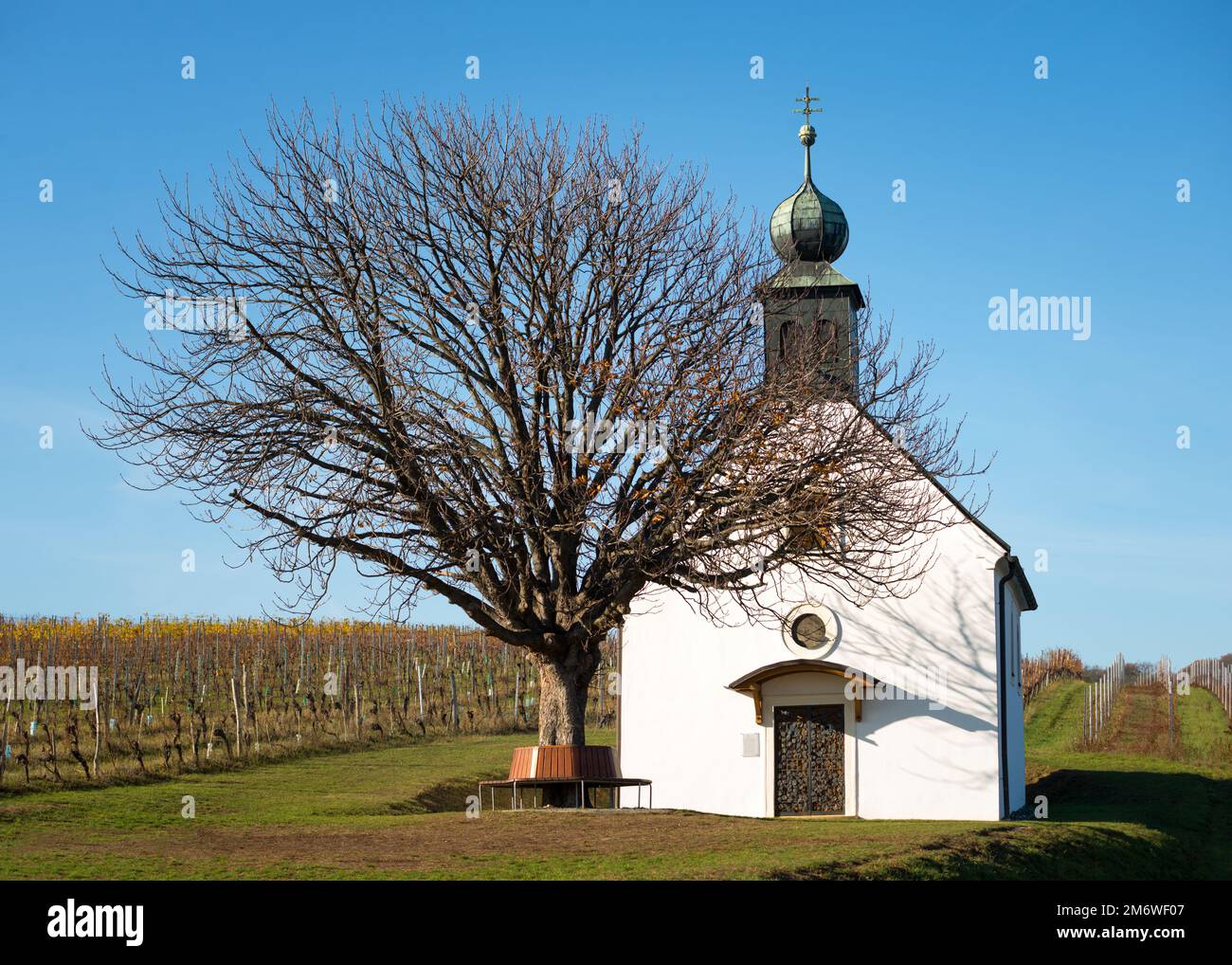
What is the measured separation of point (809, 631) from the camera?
80.3 feet

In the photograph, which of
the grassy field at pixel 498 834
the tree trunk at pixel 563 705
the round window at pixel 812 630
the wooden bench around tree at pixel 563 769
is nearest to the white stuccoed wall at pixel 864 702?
the round window at pixel 812 630

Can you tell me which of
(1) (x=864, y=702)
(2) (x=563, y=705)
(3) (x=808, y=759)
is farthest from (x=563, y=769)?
(1) (x=864, y=702)

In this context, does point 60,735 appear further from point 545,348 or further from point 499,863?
point 499,863

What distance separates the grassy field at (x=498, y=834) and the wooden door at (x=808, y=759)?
9.81ft

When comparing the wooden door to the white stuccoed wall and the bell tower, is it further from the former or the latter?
the bell tower

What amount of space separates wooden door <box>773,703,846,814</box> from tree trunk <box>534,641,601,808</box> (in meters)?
5.85

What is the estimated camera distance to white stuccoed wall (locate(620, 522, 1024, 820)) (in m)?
23.2

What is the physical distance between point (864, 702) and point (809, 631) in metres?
1.66

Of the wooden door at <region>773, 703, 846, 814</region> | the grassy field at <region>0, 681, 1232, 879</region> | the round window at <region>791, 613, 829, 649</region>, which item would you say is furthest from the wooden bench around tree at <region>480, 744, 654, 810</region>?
→ the round window at <region>791, 613, 829, 649</region>

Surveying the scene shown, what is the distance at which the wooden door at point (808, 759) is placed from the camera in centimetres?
2373

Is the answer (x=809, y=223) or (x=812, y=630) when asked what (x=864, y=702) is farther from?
(x=809, y=223)

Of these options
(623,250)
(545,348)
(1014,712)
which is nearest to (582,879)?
(545,348)

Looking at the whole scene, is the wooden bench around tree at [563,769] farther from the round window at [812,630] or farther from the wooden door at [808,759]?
the round window at [812,630]
